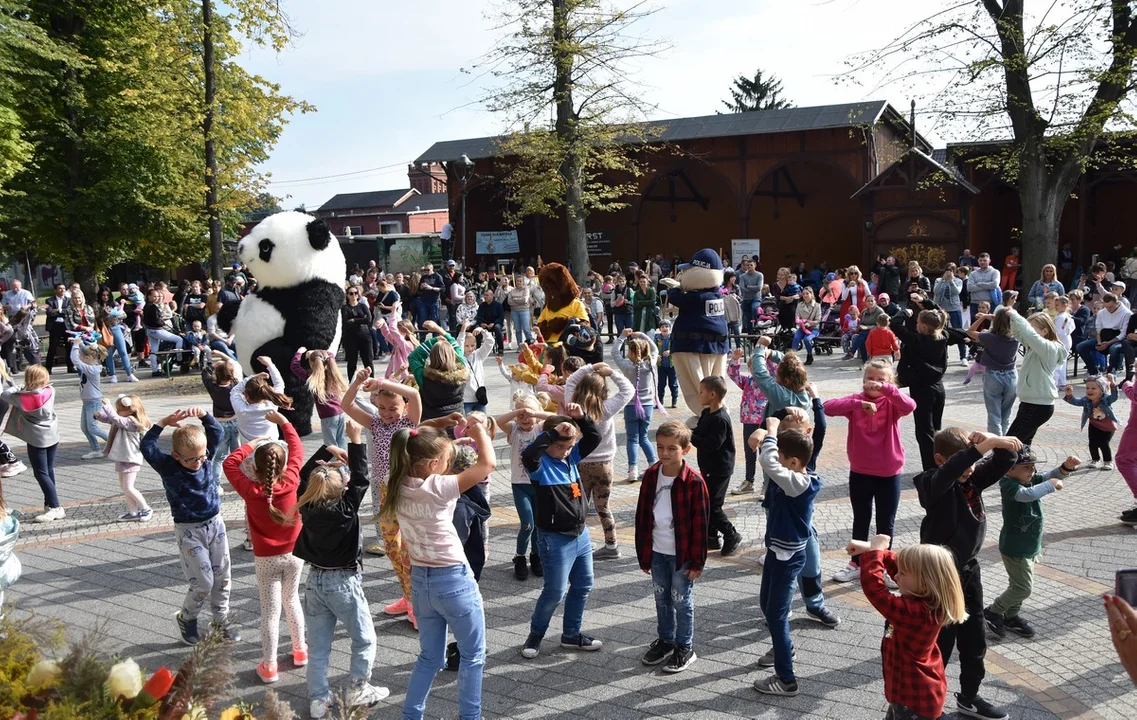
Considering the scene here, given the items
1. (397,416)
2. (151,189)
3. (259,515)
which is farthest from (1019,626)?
(151,189)

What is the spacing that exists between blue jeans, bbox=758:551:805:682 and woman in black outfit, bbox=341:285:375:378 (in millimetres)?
11093

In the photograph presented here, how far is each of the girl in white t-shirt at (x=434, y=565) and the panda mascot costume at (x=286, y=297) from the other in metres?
6.59

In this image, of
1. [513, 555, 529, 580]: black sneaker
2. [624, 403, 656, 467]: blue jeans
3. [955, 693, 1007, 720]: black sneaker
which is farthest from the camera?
[624, 403, 656, 467]: blue jeans

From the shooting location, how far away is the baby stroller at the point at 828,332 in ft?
57.7

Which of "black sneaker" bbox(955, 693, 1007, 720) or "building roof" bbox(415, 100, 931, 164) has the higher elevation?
"building roof" bbox(415, 100, 931, 164)

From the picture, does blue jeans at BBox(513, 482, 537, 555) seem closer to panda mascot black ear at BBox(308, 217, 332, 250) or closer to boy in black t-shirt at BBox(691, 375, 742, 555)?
boy in black t-shirt at BBox(691, 375, 742, 555)

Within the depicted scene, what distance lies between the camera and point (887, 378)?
6.30 meters

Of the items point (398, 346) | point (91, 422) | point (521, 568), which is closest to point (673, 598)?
point (521, 568)

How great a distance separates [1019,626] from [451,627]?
11.2ft

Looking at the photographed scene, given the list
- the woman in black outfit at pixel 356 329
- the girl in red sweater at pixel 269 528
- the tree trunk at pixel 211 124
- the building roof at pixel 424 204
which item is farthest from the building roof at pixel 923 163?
the building roof at pixel 424 204

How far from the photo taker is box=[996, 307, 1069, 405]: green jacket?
8102mm

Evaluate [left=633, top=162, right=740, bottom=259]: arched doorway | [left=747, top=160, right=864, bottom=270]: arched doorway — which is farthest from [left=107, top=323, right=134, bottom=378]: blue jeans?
[left=747, top=160, right=864, bottom=270]: arched doorway

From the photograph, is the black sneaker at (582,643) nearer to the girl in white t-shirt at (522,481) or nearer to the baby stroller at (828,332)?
the girl in white t-shirt at (522,481)

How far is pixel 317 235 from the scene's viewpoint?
11.0m
